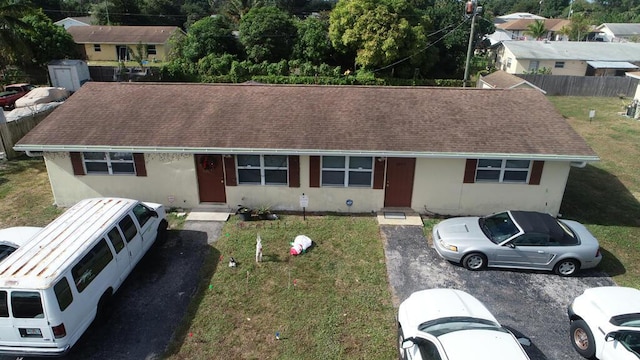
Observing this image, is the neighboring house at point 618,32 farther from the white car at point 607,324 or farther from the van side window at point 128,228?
the van side window at point 128,228

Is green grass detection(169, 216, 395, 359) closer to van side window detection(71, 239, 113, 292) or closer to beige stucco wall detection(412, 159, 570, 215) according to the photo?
van side window detection(71, 239, 113, 292)

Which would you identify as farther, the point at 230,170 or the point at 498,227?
the point at 230,170

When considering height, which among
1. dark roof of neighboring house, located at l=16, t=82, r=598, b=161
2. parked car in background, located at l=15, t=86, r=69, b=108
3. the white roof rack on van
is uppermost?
dark roof of neighboring house, located at l=16, t=82, r=598, b=161

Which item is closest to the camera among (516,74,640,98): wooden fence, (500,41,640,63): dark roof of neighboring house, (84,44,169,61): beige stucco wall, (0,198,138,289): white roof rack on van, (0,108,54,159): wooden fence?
(0,198,138,289): white roof rack on van

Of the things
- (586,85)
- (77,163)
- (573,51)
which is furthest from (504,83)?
(77,163)

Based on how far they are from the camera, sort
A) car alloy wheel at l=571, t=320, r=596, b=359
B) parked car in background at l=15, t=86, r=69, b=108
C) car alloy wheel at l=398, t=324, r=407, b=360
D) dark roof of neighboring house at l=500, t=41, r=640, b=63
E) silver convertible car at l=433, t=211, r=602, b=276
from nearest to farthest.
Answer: car alloy wheel at l=398, t=324, r=407, b=360, car alloy wheel at l=571, t=320, r=596, b=359, silver convertible car at l=433, t=211, r=602, b=276, parked car in background at l=15, t=86, r=69, b=108, dark roof of neighboring house at l=500, t=41, r=640, b=63

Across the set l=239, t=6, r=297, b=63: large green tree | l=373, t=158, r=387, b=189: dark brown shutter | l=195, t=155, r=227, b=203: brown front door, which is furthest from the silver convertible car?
l=239, t=6, r=297, b=63: large green tree

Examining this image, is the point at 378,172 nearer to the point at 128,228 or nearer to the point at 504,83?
the point at 128,228
